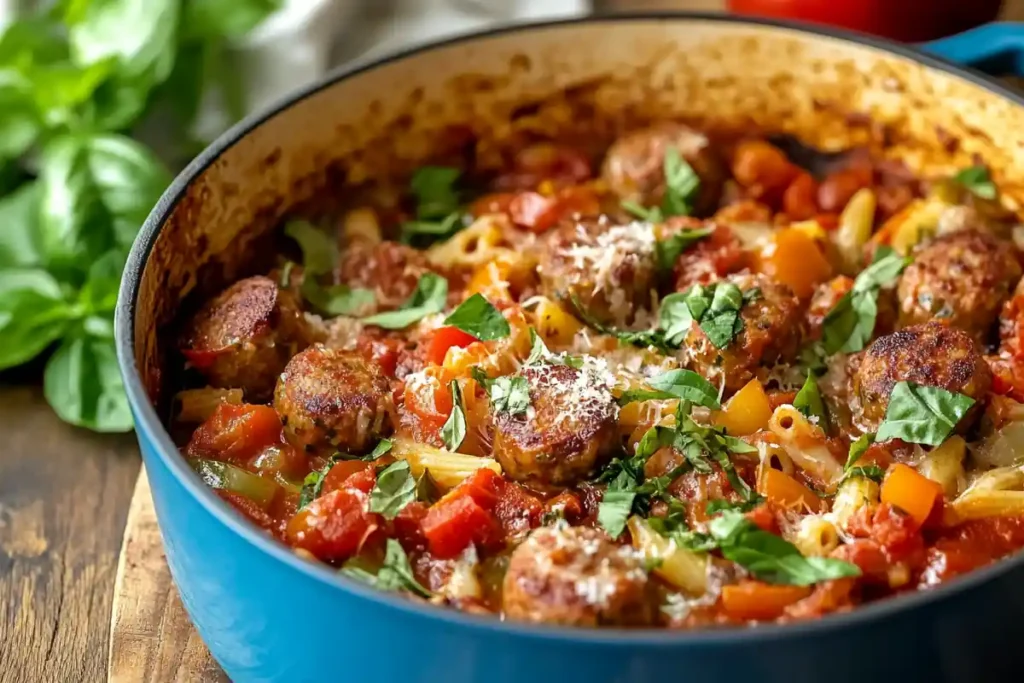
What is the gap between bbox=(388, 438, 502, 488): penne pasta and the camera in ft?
10.6

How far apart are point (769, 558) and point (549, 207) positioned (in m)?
1.74

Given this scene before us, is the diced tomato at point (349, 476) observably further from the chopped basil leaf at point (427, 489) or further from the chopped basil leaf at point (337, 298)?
the chopped basil leaf at point (337, 298)

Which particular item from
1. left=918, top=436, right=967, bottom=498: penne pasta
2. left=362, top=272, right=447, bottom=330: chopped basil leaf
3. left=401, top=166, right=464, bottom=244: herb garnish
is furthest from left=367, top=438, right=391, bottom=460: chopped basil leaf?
left=918, top=436, right=967, bottom=498: penne pasta

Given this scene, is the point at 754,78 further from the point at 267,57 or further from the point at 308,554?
the point at 308,554

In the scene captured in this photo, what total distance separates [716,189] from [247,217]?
5.37 ft

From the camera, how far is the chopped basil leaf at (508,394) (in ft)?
10.6

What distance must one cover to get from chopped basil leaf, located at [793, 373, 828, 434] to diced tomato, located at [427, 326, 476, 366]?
94 centimetres

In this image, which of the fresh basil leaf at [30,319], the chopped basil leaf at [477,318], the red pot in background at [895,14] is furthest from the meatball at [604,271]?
the fresh basil leaf at [30,319]

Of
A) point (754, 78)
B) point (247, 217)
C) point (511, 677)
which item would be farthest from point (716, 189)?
point (511, 677)

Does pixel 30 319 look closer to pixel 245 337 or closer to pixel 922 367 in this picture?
pixel 245 337

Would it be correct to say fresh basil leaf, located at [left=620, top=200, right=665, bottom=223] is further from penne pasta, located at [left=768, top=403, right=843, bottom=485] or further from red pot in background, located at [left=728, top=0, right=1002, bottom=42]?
penne pasta, located at [left=768, top=403, right=843, bottom=485]

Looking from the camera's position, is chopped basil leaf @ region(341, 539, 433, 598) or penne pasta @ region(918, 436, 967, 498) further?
penne pasta @ region(918, 436, 967, 498)

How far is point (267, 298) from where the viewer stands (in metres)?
3.62

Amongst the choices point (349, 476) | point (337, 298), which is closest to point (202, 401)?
point (349, 476)
